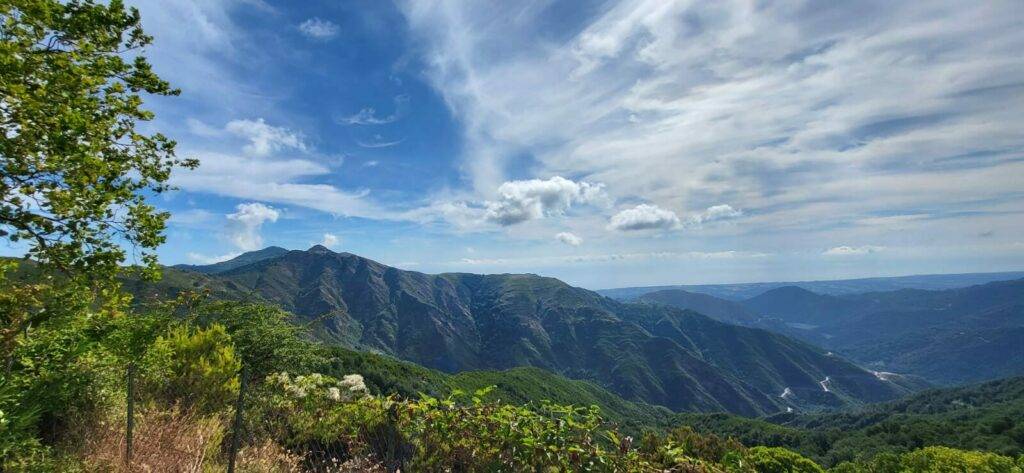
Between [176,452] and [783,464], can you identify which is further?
[783,464]

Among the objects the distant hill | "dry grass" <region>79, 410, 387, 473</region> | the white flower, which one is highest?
the white flower

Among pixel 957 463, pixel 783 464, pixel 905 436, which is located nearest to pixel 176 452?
pixel 783 464

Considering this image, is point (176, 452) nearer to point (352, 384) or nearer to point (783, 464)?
point (352, 384)

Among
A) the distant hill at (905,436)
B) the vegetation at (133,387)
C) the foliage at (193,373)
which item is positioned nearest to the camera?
the vegetation at (133,387)

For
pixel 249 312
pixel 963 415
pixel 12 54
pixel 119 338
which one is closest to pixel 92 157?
pixel 12 54

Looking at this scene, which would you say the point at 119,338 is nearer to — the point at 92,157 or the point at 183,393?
the point at 183,393

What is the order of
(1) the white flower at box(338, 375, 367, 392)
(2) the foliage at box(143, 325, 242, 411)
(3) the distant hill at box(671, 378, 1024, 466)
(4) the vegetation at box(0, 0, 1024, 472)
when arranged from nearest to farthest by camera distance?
(4) the vegetation at box(0, 0, 1024, 472) → (2) the foliage at box(143, 325, 242, 411) → (1) the white flower at box(338, 375, 367, 392) → (3) the distant hill at box(671, 378, 1024, 466)

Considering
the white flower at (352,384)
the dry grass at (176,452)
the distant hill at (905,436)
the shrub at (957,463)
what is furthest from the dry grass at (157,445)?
the distant hill at (905,436)

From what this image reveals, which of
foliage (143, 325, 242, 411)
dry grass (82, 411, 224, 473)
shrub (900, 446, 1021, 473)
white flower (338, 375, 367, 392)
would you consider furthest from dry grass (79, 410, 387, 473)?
shrub (900, 446, 1021, 473)

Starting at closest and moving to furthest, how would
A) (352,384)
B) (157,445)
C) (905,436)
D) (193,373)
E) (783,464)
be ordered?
(157,445) < (193,373) < (352,384) < (783,464) < (905,436)

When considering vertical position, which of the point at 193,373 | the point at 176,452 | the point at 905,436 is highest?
the point at 193,373

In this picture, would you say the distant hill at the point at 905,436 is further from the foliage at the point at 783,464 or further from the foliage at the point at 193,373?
the foliage at the point at 193,373

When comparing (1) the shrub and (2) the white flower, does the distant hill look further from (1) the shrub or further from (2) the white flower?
(2) the white flower

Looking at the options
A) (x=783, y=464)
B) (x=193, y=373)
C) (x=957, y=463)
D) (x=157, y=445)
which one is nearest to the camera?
(x=157, y=445)
